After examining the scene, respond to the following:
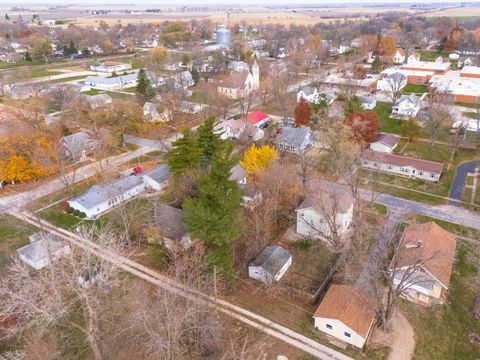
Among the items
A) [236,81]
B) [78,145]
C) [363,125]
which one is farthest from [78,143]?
[236,81]

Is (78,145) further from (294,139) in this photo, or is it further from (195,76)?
(195,76)

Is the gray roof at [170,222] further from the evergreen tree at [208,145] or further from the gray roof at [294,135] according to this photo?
the gray roof at [294,135]

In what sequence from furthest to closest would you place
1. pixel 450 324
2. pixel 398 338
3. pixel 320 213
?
pixel 320 213 → pixel 450 324 → pixel 398 338

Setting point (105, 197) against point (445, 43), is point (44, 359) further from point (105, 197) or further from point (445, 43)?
point (445, 43)

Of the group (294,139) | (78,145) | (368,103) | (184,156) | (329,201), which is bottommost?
(368,103)

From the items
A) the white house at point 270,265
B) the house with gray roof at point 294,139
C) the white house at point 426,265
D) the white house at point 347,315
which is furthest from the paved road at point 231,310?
the house with gray roof at point 294,139

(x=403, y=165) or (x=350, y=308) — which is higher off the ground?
(x=350, y=308)

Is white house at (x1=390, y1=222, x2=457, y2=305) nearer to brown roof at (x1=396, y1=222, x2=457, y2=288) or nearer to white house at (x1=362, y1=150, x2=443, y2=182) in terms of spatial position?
brown roof at (x1=396, y1=222, x2=457, y2=288)
